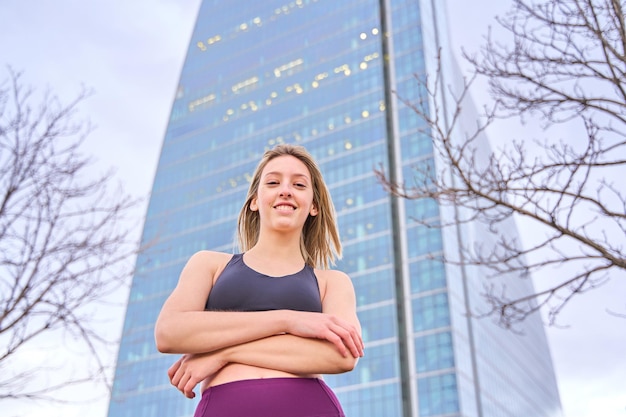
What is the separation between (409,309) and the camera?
5853 cm

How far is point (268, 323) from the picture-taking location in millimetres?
2080

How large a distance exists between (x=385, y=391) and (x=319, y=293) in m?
54.8

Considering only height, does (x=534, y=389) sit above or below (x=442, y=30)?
below

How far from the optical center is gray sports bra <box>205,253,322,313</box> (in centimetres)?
226

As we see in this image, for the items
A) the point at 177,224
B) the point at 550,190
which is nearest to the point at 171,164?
the point at 177,224

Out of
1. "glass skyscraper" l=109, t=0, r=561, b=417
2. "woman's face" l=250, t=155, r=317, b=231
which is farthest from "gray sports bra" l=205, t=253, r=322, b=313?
"glass skyscraper" l=109, t=0, r=561, b=417

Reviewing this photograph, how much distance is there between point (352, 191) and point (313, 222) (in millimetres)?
64801

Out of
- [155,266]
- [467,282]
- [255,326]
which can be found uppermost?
[155,266]

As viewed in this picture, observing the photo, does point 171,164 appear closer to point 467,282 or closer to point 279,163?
point 467,282

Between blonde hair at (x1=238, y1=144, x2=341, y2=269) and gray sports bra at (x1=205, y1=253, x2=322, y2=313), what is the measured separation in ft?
1.14

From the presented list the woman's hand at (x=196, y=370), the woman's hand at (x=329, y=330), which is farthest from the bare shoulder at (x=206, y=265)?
the woman's hand at (x=329, y=330)

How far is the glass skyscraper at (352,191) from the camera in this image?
56.4 metres

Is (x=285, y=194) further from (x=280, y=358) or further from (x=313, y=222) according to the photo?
(x=280, y=358)

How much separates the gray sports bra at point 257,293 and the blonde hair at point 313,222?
348 mm
